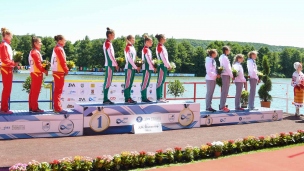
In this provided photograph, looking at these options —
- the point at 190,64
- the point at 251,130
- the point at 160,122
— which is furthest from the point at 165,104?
the point at 190,64

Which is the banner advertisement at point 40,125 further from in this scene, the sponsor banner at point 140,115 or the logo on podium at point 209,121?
the logo on podium at point 209,121

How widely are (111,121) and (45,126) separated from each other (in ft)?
5.65

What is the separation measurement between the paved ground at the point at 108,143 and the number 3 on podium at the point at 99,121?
0.31 m

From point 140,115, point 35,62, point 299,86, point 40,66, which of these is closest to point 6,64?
point 35,62

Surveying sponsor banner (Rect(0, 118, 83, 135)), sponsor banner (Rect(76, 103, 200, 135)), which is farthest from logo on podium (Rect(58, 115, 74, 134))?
sponsor banner (Rect(76, 103, 200, 135))

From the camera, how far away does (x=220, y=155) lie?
7.73 meters

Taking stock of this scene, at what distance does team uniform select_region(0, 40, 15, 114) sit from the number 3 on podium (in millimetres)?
2030

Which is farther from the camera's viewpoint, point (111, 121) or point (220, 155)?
point (111, 121)

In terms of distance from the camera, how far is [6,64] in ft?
27.9

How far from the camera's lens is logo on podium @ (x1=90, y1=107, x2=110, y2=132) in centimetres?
921

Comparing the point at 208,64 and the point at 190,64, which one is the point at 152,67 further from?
the point at 190,64

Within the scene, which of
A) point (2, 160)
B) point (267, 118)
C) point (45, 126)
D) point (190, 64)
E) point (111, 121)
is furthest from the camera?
point (190, 64)

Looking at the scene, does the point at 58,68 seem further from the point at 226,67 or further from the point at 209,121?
the point at 226,67

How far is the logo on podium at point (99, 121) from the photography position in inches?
363
